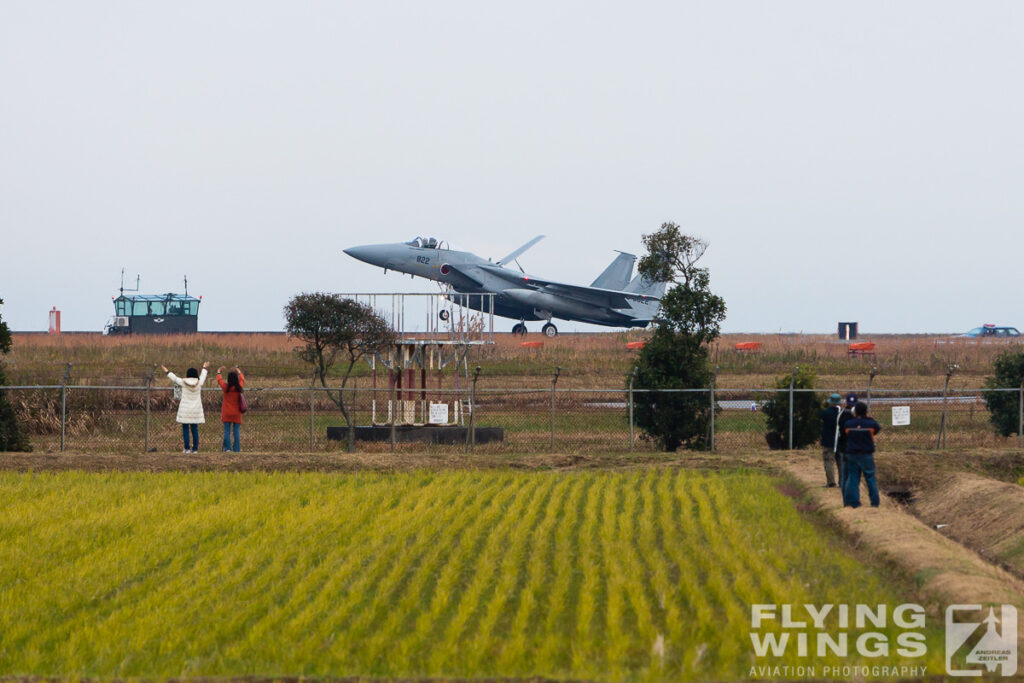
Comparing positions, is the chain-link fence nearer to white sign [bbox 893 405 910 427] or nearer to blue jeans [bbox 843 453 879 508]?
white sign [bbox 893 405 910 427]

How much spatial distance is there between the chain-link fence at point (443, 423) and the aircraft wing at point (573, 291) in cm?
1983

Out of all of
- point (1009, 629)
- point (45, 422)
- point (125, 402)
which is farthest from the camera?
point (125, 402)

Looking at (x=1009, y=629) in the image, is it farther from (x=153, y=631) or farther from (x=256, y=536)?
(x=256, y=536)

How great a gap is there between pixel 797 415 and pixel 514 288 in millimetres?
32485

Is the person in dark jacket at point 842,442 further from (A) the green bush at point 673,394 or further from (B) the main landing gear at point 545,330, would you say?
(B) the main landing gear at point 545,330

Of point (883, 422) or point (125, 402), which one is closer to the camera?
point (883, 422)

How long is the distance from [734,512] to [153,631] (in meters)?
8.79

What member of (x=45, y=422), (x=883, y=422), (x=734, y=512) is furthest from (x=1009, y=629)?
(x=45, y=422)

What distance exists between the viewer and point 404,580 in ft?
36.6

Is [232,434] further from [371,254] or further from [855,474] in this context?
[371,254]

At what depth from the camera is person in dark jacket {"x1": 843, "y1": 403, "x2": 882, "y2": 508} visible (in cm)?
1530

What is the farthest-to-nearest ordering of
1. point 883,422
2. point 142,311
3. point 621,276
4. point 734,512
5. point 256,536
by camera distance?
point 142,311 < point 621,276 < point 883,422 < point 734,512 < point 256,536

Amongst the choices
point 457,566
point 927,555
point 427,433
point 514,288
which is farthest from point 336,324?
point 514,288

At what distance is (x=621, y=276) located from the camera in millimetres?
63969
